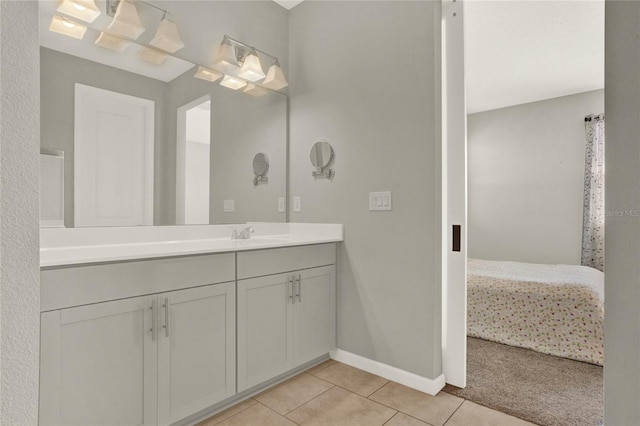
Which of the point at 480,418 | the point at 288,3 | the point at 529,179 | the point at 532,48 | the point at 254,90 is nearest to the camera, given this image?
the point at 480,418

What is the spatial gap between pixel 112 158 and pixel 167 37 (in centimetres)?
82

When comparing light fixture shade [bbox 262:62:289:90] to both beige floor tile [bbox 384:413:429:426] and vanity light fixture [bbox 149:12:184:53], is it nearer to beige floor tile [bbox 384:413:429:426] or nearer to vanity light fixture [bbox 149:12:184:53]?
vanity light fixture [bbox 149:12:184:53]

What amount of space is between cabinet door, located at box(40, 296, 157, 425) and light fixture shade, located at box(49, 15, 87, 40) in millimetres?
1398

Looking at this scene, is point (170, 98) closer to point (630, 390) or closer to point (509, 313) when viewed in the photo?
point (630, 390)

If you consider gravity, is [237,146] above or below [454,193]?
above

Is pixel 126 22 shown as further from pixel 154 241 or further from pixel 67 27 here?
pixel 154 241

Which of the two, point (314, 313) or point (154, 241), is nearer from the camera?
point (154, 241)

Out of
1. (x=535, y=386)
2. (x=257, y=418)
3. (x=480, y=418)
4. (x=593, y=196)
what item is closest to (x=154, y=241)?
(x=257, y=418)

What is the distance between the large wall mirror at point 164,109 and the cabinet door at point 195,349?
0.68m

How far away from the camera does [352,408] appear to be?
1.78 metres

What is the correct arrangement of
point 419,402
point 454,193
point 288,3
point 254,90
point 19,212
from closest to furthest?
point 19,212 < point 419,402 < point 454,193 < point 254,90 < point 288,3

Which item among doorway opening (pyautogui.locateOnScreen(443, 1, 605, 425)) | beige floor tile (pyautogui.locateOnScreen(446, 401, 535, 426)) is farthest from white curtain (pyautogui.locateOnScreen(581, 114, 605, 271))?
beige floor tile (pyautogui.locateOnScreen(446, 401, 535, 426))

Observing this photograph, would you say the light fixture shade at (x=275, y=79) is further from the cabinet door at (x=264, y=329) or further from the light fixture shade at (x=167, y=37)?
the cabinet door at (x=264, y=329)

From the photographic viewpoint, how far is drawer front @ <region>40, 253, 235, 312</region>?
3.97ft
